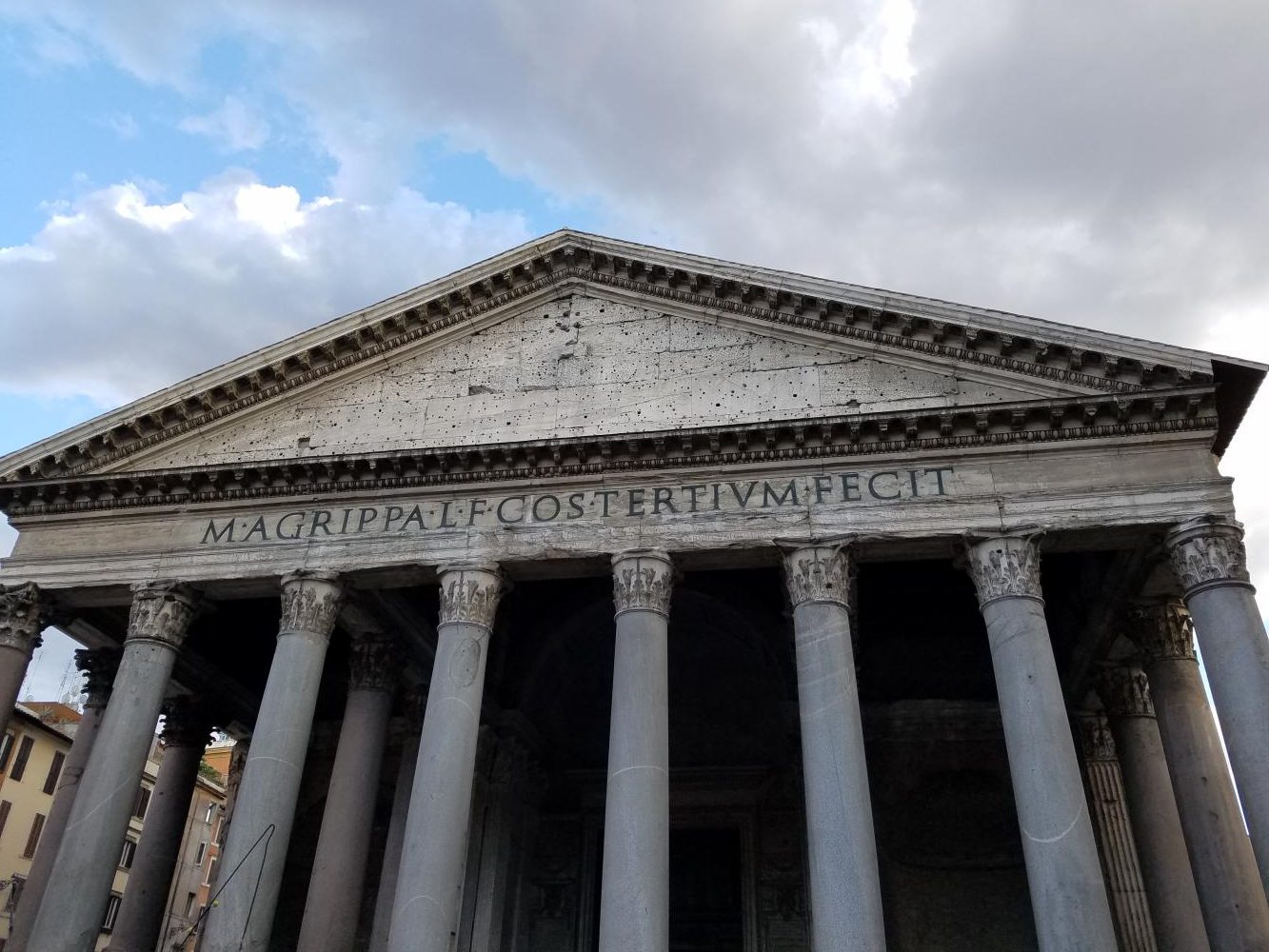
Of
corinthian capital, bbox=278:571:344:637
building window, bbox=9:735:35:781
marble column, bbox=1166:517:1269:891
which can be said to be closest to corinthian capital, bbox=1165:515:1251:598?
marble column, bbox=1166:517:1269:891

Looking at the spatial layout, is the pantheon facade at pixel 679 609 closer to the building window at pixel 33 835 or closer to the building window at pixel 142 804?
the building window at pixel 33 835

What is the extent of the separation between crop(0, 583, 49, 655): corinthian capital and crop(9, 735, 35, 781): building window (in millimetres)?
14944

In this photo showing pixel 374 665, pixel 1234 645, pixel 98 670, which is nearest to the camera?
pixel 1234 645

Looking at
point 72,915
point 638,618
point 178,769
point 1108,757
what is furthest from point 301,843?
point 1108,757

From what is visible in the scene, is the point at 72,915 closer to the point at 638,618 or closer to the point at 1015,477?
the point at 638,618

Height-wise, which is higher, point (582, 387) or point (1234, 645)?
point (582, 387)

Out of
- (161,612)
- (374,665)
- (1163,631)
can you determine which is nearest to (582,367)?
(374,665)

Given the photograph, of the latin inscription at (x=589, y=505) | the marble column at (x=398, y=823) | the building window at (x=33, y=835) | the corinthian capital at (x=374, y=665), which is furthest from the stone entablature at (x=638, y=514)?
the building window at (x=33, y=835)

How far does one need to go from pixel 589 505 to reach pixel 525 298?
11.7ft

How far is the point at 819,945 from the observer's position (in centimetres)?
909

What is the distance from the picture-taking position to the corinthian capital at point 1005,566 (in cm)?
1053

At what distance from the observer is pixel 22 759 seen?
25328mm

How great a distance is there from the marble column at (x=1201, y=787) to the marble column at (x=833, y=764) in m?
3.36

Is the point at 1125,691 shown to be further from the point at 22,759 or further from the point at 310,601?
the point at 22,759
